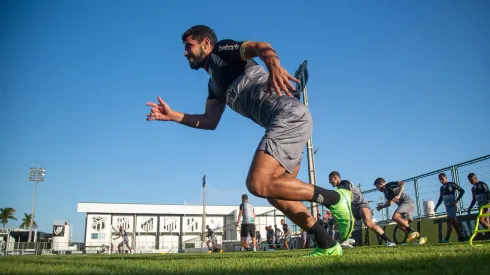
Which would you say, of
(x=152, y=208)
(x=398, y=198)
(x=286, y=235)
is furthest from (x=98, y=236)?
(x=398, y=198)

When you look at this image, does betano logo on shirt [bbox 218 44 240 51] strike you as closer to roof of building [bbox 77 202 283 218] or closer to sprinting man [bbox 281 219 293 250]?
sprinting man [bbox 281 219 293 250]

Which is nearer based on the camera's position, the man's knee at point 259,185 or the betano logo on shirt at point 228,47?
the man's knee at point 259,185

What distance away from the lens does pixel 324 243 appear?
376cm

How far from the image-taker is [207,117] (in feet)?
14.2

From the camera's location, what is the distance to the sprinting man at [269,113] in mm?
3348

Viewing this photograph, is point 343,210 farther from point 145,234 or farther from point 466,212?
point 145,234

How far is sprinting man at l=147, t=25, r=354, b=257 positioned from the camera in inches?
132

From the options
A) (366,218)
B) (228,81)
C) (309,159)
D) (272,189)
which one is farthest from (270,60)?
(309,159)

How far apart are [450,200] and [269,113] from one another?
369 inches

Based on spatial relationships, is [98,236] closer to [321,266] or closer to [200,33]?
[200,33]

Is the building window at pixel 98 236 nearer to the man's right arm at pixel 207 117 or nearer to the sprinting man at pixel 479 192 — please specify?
the sprinting man at pixel 479 192

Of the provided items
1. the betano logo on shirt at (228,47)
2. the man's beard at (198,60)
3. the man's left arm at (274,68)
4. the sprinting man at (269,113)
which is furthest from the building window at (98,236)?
the man's left arm at (274,68)

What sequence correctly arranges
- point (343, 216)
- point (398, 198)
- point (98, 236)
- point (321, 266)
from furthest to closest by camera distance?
point (98, 236) < point (398, 198) < point (343, 216) < point (321, 266)

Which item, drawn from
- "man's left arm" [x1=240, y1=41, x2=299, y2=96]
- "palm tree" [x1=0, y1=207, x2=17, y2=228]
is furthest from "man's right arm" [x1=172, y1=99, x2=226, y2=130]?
"palm tree" [x1=0, y1=207, x2=17, y2=228]
